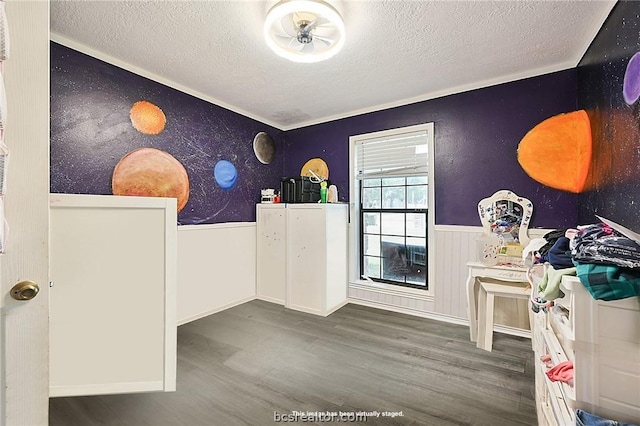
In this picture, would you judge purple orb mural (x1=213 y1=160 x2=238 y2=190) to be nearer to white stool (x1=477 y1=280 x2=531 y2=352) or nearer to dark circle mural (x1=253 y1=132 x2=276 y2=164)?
dark circle mural (x1=253 y1=132 x2=276 y2=164)

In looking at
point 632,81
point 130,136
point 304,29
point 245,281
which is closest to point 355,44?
point 304,29

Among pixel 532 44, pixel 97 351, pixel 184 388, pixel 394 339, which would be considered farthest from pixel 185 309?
pixel 532 44

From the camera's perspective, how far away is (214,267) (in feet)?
9.84

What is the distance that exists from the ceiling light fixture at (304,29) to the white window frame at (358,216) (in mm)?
1465

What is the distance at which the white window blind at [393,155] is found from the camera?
295cm

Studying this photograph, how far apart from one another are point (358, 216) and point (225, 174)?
1673mm

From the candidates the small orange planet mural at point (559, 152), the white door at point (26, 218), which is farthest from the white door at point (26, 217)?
the small orange planet mural at point (559, 152)

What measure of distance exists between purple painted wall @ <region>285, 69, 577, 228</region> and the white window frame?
6cm

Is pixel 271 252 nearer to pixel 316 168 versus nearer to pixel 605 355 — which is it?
pixel 316 168

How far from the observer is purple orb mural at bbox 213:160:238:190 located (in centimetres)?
304

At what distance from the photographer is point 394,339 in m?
2.37

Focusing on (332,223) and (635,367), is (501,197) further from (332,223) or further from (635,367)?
(635,367)

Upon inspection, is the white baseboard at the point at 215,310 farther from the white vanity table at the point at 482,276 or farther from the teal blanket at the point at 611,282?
the teal blanket at the point at 611,282

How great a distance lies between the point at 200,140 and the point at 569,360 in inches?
124
